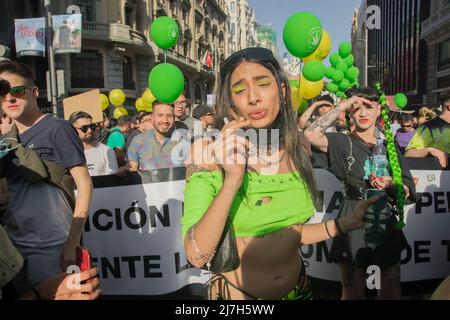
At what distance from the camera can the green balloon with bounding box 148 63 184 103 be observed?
474cm

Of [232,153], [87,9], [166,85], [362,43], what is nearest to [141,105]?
[166,85]

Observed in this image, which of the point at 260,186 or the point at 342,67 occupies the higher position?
the point at 342,67

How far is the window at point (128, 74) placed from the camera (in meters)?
22.8

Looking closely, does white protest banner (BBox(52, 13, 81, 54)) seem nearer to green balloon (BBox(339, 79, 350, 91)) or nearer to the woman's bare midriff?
green balloon (BBox(339, 79, 350, 91))

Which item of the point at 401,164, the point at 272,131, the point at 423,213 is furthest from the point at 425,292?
the point at 272,131

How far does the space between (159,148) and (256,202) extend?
2.59 m

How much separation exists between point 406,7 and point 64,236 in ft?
138

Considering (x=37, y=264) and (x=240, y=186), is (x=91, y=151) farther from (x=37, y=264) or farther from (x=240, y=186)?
(x=240, y=186)

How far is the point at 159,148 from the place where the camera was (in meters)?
3.90

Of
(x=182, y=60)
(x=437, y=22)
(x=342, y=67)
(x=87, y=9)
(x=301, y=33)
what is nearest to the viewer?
(x=301, y=33)

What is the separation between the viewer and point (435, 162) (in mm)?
3152

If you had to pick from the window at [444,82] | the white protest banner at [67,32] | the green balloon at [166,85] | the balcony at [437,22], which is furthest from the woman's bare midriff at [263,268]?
the window at [444,82]

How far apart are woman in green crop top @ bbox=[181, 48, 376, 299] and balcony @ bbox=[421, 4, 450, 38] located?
23.8 metres
